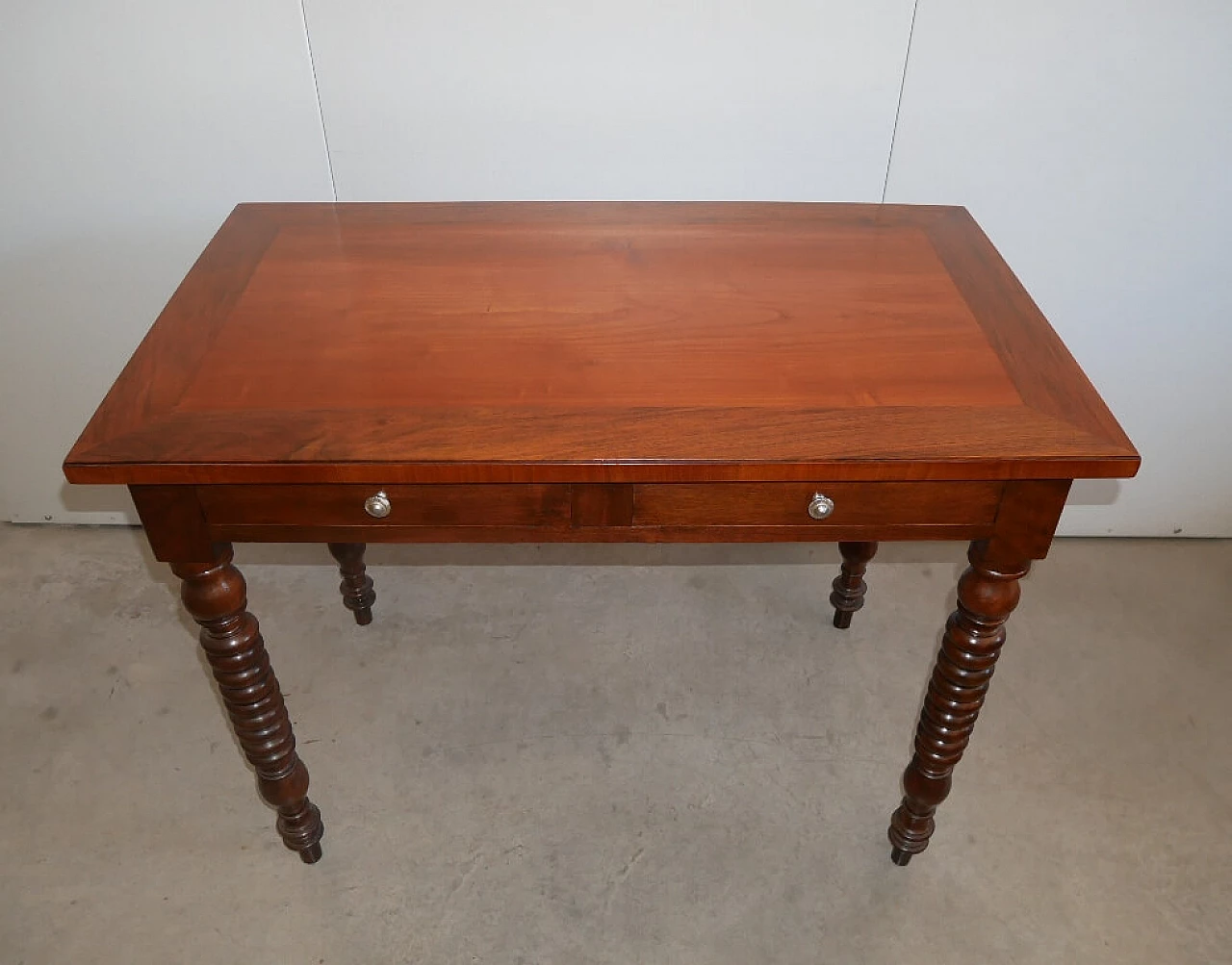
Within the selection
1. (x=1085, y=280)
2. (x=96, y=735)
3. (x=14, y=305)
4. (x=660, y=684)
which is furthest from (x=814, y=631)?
(x=14, y=305)

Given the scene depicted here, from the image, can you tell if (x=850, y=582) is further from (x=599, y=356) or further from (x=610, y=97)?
(x=610, y=97)

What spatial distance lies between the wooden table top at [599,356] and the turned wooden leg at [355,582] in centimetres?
69

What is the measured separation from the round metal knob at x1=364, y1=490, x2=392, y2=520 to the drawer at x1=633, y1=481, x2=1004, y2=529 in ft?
1.05

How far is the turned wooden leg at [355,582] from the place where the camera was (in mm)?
2092

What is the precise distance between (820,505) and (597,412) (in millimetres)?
310

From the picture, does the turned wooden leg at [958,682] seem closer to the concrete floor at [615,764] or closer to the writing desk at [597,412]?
the writing desk at [597,412]

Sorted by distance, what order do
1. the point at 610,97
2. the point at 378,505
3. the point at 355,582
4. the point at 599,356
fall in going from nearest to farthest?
the point at 378,505 → the point at 599,356 → the point at 610,97 → the point at 355,582

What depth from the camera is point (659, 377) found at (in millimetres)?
1346

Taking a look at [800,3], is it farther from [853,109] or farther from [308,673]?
[308,673]

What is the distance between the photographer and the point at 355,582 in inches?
84.6

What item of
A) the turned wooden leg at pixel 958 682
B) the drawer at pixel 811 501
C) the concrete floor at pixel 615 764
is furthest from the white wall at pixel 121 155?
the turned wooden leg at pixel 958 682

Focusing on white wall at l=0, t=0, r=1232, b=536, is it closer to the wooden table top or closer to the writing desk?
the wooden table top

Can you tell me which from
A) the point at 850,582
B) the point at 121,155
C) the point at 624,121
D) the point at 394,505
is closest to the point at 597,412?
the point at 394,505

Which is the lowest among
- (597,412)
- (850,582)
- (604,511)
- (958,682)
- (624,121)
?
(850,582)
